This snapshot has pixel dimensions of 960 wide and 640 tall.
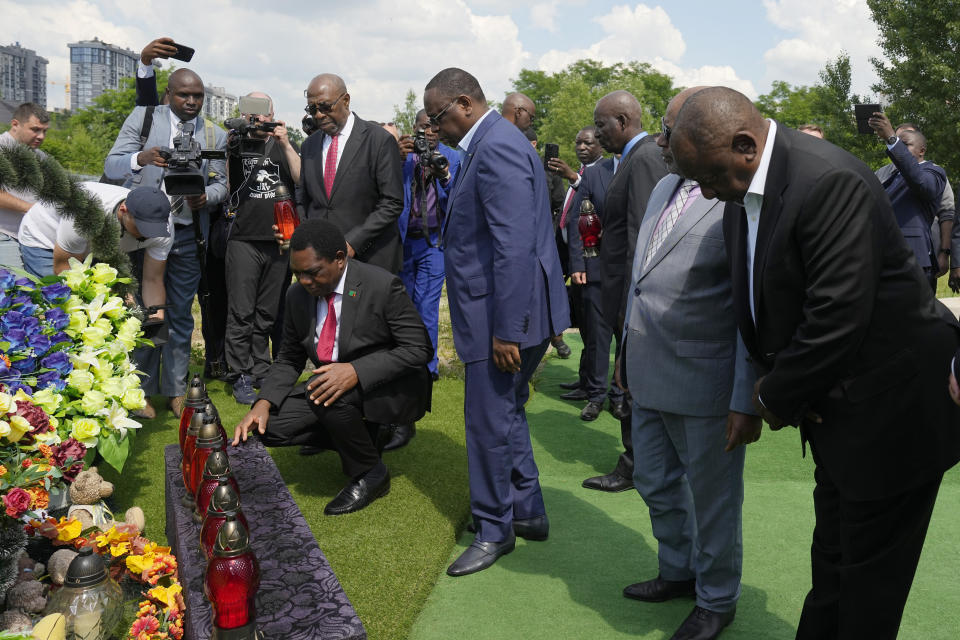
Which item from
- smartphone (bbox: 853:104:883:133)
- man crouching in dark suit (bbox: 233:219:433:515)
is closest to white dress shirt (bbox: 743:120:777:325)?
man crouching in dark suit (bbox: 233:219:433:515)

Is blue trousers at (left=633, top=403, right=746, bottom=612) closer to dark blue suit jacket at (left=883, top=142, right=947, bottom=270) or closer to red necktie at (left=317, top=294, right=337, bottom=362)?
red necktie at (left=317, top=294, right=337, bottom=362)

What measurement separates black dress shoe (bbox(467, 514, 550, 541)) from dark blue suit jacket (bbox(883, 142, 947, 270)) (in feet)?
14.5

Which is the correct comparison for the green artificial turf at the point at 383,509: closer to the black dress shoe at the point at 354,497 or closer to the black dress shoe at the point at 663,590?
the black dress shoe at the point at 354,497

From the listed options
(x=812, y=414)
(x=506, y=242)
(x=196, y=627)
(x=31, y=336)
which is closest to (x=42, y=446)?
(x=31, y=336)

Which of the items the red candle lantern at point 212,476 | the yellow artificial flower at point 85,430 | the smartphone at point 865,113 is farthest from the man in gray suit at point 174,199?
the smartphone at point 865,113

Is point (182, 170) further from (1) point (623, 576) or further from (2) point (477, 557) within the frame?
(1) point (623, 576)

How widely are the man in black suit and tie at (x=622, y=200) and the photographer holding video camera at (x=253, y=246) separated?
2.74m

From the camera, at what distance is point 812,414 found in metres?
2.40

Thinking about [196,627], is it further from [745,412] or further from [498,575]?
[745,412]

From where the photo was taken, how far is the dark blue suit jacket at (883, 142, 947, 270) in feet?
22.1

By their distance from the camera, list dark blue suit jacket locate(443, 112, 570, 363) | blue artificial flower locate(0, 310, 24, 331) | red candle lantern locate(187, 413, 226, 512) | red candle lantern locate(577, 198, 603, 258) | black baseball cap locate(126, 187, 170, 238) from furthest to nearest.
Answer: red candle lantern locate(577, 198, 603, 258) < black baseball cap locate(126, 187, 170, 238) < dark blue suit jacket locate(443, 112, 570, 363) < red candle lantern locate(187, 413, 226, 512) < blue artificial flower locate(0, 310, 24, 331)

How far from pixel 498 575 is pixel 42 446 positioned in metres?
2.04

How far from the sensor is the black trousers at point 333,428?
4.42 m

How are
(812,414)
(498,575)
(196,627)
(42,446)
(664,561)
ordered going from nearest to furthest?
(812,414)
(196,627)
(42,446)
(664,561)
(498,575)
